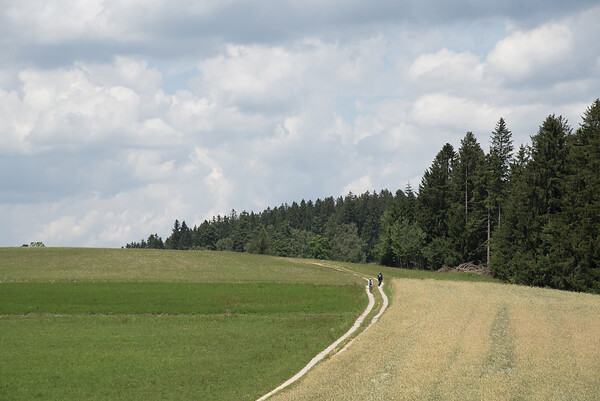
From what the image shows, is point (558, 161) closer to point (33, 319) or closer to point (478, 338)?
point (478, 338)

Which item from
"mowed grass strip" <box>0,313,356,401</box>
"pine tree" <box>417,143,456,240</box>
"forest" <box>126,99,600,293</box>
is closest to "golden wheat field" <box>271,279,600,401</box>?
"mowed grass strip" <box>0,313,356,401</box>

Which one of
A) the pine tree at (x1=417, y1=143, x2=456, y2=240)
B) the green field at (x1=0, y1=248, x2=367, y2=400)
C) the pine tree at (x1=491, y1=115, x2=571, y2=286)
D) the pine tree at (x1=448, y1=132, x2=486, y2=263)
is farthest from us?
the pine tree at (x1=417, y1=143, x2=456, y2=240)

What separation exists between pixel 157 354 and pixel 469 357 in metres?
21.1

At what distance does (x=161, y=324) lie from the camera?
52500mm

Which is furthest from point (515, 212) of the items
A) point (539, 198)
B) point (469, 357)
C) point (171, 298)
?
point (469, 357)

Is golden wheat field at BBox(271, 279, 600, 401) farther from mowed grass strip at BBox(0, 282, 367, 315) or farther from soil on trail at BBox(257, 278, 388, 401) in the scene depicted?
mowed grass strip at BBox(0, 282, 367, 315)

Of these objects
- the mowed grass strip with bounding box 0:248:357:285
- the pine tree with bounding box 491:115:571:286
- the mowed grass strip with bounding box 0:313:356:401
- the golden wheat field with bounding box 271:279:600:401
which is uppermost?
the pine tree with bounding box 491:115:571:286

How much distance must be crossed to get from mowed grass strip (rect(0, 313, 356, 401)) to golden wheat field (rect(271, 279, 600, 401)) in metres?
4.50

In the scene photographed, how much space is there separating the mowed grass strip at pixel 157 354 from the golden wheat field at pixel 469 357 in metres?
4.50

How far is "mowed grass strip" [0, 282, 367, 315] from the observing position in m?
58.8

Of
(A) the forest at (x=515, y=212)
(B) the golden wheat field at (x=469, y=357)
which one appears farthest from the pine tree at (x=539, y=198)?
(B) the golden wheat field at (x=469, y=357)

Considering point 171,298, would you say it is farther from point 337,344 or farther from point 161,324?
point 337,344

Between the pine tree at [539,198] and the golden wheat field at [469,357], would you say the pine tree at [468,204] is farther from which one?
the golden wheat field at [469,357]

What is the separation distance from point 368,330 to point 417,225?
3026 inches
